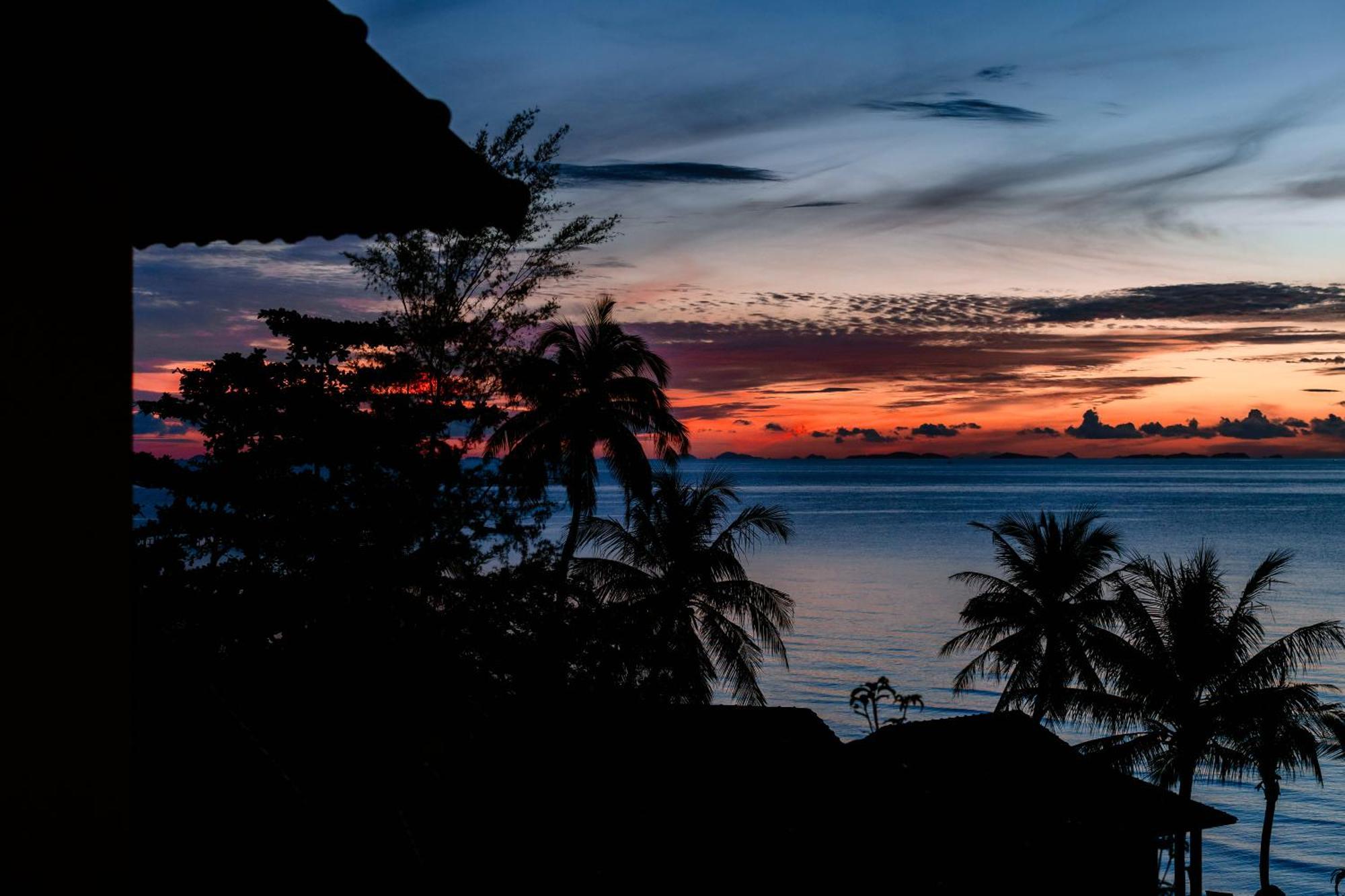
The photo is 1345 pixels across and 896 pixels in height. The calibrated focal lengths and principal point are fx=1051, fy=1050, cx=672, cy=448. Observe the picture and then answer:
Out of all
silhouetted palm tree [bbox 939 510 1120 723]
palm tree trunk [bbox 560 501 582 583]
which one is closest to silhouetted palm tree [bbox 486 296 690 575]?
palm tree trunk [bbox 560 501 582 583]

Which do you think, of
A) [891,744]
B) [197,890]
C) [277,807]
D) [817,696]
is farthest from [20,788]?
[817,696]

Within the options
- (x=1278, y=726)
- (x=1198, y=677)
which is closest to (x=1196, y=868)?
(x=1198, y=677)

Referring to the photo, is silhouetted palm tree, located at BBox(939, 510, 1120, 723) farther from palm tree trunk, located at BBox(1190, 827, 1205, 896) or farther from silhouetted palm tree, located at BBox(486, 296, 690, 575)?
silhouetted palm tree, located at BBox(486, 296, 690, 575)

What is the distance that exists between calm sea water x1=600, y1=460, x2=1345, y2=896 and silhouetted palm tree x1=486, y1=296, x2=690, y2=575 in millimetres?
17029

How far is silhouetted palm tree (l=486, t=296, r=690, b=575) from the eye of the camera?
28688mm

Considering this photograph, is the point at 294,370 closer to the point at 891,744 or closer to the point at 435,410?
the point at 435,410

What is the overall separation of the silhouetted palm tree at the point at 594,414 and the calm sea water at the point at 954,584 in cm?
1703

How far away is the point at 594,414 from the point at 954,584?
1820 inches

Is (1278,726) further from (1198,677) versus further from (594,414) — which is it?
(594,414)

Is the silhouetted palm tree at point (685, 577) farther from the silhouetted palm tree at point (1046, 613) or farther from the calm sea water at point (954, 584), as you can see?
the calm sea water at point (954, 584)

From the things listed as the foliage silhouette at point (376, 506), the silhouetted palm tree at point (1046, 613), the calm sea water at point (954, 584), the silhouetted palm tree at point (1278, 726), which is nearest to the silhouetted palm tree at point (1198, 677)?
the silhouetted palm tree at point (1278, 726)

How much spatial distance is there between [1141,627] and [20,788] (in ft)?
91.8

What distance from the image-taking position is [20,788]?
4.40 ft

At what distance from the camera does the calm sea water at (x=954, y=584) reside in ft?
113
